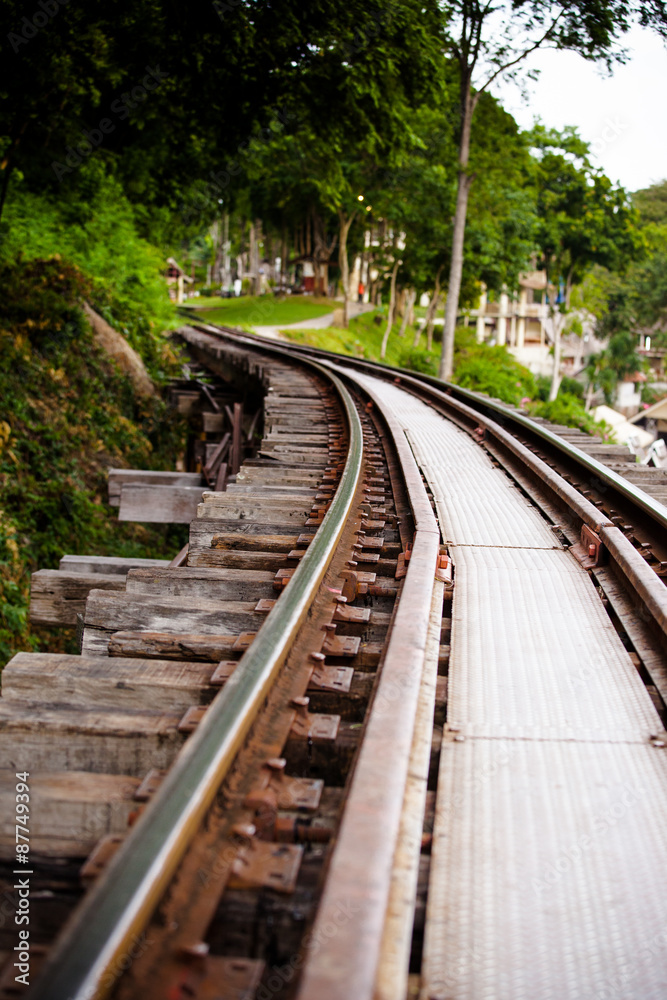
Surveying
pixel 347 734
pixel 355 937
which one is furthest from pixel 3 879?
pixel 347 734

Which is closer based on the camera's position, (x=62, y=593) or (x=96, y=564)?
(x=62, y=593)

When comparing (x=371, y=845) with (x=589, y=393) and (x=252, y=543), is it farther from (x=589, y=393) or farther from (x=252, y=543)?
(x=589, y=393)

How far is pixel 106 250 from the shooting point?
1461cm

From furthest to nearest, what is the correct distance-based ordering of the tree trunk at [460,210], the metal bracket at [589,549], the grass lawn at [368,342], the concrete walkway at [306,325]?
the concrete walkway at [306,325], the grass lawn at [368,342], the tree trunk at [460,210], the metal bracket at [589,549]

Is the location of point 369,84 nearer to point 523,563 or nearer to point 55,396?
point 55,396

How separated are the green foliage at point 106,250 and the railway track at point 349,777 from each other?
1066cm

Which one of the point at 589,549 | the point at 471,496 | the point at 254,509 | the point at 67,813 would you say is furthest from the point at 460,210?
the point at 67,813

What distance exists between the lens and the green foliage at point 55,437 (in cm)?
805

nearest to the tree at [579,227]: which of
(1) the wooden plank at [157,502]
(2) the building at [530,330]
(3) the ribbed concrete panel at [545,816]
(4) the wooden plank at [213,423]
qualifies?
(2) the building at [530,330]

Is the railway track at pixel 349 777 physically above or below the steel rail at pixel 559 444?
below

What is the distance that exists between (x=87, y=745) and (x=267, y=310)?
4114cm

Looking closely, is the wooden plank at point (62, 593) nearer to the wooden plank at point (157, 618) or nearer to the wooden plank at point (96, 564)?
the wooden plank at point (157, 618)

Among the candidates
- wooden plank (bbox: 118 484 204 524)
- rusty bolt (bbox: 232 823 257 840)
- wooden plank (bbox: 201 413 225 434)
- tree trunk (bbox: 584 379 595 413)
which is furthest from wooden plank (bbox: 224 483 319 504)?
tree trunk (bbox: 584 379 595 413)

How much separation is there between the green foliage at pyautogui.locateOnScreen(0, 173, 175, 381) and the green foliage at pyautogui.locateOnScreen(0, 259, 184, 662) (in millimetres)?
1041
